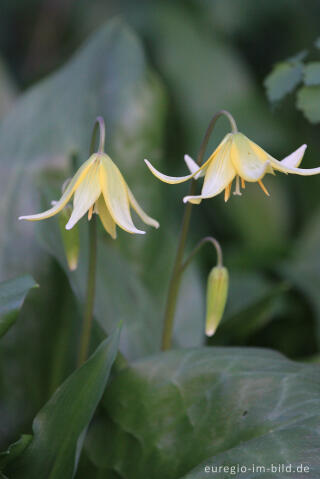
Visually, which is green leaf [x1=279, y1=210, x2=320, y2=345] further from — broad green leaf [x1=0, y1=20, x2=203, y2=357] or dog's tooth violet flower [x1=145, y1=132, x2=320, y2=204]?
dog's tooth violet flower [x1=145, y1=132, x2=320, y2=204]

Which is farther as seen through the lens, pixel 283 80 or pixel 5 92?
pixel 5 92

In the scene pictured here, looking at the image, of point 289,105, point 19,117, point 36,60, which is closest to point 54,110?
point 19,117

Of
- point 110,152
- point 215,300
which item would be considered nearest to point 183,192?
point 110,152

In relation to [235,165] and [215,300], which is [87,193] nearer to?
[235,165]

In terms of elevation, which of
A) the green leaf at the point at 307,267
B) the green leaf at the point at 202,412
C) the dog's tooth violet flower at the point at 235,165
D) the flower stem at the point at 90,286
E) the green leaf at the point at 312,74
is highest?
the green leaf at the point at 312,74

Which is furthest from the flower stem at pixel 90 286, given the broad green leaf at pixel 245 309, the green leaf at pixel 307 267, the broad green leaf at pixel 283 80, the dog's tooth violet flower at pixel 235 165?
the green leaf at pixel 307 267

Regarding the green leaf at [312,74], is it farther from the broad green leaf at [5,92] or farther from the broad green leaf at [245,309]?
the broad green leaf at [5,92]
